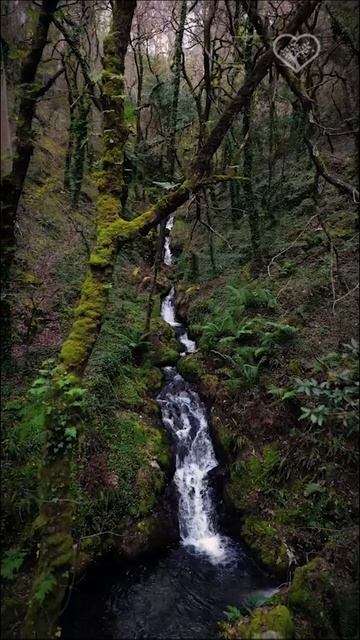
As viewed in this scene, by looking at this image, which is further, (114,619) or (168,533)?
(168,533)

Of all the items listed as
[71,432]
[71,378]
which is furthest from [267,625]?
[71,378]

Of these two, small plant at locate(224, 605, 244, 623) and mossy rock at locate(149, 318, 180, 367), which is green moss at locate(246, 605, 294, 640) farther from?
mossy rock at locate(149, 318, 180, 367)

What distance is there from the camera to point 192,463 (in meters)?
9.13

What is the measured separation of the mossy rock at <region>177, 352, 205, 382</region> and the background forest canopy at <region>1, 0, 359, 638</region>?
0.06 metres

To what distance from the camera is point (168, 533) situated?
7.70m

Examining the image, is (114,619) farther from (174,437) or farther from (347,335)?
(347,335)

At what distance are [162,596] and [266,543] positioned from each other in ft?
6.18

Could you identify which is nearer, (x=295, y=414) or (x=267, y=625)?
(x=267, y=625)

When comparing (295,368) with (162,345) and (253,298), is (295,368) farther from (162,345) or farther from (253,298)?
(162,345)

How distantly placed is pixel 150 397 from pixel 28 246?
6246 millimetres

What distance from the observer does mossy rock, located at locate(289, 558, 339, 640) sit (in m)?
5.37

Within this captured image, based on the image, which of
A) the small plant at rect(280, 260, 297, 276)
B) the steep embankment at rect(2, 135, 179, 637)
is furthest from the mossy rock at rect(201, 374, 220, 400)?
the small plant at rect(280, 260, 297, 276)

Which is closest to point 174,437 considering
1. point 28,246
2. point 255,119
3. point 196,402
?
point 196,402

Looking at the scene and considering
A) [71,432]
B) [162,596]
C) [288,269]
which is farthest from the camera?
[288,269]
